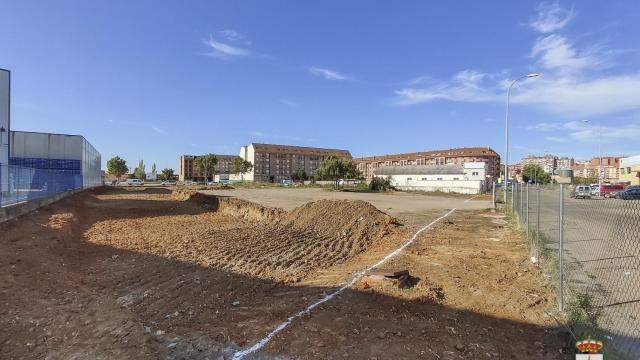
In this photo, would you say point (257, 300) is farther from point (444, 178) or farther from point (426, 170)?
point (426, 170)

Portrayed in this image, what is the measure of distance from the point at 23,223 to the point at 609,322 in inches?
651

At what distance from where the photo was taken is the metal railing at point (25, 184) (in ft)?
45.8

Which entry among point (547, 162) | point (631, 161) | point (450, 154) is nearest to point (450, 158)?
point (450, 154)

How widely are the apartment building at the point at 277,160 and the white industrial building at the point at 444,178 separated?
71.4m

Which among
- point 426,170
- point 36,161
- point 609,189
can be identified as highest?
point 426,170

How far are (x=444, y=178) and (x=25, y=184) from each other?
62.8 metres

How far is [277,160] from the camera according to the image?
520 ft

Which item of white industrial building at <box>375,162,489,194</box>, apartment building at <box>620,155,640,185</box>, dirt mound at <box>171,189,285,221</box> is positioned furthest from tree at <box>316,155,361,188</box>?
apartment building at <box>620,155,640,185</box>

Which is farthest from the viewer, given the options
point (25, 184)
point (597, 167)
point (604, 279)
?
point (597, 167)

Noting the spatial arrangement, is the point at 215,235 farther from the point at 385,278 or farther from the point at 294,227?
the point at 385,278

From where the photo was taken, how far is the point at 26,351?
169 inches

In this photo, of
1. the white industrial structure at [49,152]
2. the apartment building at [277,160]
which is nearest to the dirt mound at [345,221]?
the white industrial structure at [49,152]

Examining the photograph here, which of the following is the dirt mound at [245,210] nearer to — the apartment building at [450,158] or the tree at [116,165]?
the tree at [116,165]

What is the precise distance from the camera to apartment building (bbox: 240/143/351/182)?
152m
